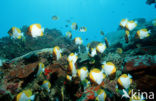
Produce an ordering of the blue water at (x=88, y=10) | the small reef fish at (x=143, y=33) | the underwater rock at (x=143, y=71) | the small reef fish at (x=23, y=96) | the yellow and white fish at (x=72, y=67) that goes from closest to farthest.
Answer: the small reef fish at (x=23, y=96)
the yellow and white fish at (x=72, y=67)
the underwater rock at (x=143, y=71)
the small reef fish at (x=143, y=33)
the blue water at (x=88, y=10)

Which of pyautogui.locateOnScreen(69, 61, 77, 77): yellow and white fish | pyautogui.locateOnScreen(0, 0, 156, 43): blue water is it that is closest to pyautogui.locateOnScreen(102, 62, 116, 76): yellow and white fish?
pyautogui.locateOnScreen(69, 61, 77, 77): yellow and white fish

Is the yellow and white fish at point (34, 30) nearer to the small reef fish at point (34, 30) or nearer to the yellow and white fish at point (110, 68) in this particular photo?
the small reef fish at point (34, 30)

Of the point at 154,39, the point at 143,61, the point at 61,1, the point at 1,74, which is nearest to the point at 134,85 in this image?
the point at 143,61

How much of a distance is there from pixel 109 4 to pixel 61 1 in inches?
3352

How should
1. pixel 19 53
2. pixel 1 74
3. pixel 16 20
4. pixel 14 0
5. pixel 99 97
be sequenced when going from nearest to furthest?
pixel 99 97
pixel 1 74
pixel 19 53
pixel 14 0
pixel 16 20

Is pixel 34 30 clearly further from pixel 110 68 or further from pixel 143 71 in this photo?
pixel 143 71

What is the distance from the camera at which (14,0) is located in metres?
157

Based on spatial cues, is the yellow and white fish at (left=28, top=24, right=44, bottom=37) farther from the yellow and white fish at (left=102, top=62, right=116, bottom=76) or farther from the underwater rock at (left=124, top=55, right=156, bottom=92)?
the underwater rock at (left=124, top=55, right=156, bottom=92)

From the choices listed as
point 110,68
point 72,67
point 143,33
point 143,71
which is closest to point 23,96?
point 72,67

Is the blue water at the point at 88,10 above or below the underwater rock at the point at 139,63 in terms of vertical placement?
above

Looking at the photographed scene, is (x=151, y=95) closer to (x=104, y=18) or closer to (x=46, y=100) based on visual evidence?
(x=46, y=100)

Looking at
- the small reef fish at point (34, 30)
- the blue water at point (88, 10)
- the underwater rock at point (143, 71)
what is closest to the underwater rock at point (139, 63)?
the underwater rock at point (143, 71)

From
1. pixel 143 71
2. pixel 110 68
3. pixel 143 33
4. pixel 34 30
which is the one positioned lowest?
pixel 143 71

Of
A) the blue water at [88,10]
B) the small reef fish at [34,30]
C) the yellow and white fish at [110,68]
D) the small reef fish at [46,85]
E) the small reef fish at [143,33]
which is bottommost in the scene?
the small reef fish at [46,85]
